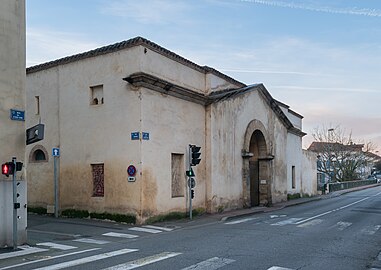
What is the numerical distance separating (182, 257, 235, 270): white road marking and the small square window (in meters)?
9.88

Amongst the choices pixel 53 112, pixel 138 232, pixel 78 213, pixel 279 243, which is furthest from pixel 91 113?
pixel 279 243

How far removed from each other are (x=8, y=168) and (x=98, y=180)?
21.3ft

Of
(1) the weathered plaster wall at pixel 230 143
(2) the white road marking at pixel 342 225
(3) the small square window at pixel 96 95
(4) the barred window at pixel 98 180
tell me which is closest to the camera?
(2) the white road marking at pixel 342 225

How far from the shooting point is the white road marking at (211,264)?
7.96 m

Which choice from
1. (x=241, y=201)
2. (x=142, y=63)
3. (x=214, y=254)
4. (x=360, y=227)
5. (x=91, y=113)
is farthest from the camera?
(x=241, y=201)

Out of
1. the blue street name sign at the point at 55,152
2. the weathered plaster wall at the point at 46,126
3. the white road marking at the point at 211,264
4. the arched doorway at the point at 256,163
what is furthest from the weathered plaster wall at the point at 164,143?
the arched doorway at the point at 256,163

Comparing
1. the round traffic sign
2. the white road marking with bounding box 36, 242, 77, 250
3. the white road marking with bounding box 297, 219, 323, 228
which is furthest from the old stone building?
the white road marking with bounding box 297, 219, 323, 228

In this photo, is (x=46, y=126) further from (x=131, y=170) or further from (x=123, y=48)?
(x=131, y=170)

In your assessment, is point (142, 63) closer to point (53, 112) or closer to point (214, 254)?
point (53, 112)

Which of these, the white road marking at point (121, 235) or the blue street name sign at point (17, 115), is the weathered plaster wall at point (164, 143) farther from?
the blue street name sign at point (17, 115)

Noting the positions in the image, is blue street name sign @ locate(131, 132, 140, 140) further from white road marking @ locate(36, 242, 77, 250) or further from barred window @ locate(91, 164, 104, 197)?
white road marking @ locate(36, 242, 77, 250)

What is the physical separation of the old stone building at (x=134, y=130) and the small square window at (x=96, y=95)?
0.13ft

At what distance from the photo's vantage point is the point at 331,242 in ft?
37.1

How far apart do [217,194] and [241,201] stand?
2793 millimetres
